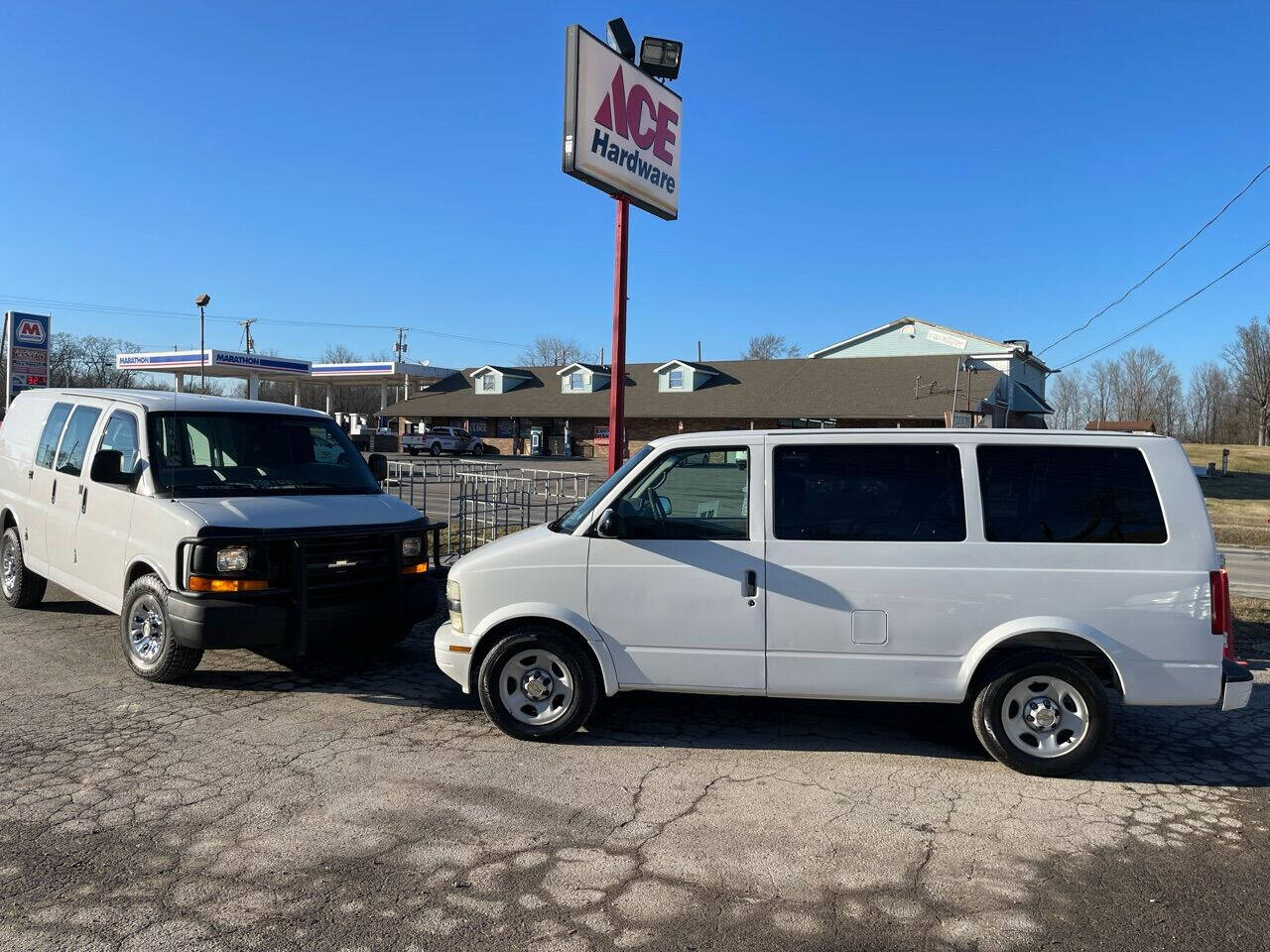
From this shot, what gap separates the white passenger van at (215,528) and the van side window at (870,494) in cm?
305

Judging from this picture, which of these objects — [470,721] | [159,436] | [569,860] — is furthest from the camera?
[159,436]

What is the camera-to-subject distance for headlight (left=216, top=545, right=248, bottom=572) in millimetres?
5762

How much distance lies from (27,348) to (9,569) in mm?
12361

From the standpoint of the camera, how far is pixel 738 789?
4.59 meters

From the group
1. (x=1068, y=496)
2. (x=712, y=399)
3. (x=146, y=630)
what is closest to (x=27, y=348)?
(x=146, y=630)

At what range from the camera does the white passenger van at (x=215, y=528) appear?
579 cm

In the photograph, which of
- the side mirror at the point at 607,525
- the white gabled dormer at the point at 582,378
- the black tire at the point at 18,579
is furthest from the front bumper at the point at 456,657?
the white gabled dormer at the point at 582,378

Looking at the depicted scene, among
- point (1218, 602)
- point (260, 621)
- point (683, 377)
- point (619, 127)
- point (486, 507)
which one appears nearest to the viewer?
point (1218, 602)

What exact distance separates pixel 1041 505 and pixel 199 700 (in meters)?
5.44

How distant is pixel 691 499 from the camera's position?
5223 mm

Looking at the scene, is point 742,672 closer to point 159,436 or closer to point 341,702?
point 341,702

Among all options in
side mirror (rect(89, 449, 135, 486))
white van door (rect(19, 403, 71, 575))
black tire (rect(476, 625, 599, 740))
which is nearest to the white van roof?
white van door (rect(19, 403, 71, 575))

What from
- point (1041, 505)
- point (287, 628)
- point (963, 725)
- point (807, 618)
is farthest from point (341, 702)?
point (1041, 505)

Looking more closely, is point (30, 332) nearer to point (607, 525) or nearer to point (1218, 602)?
point (607, 525)
